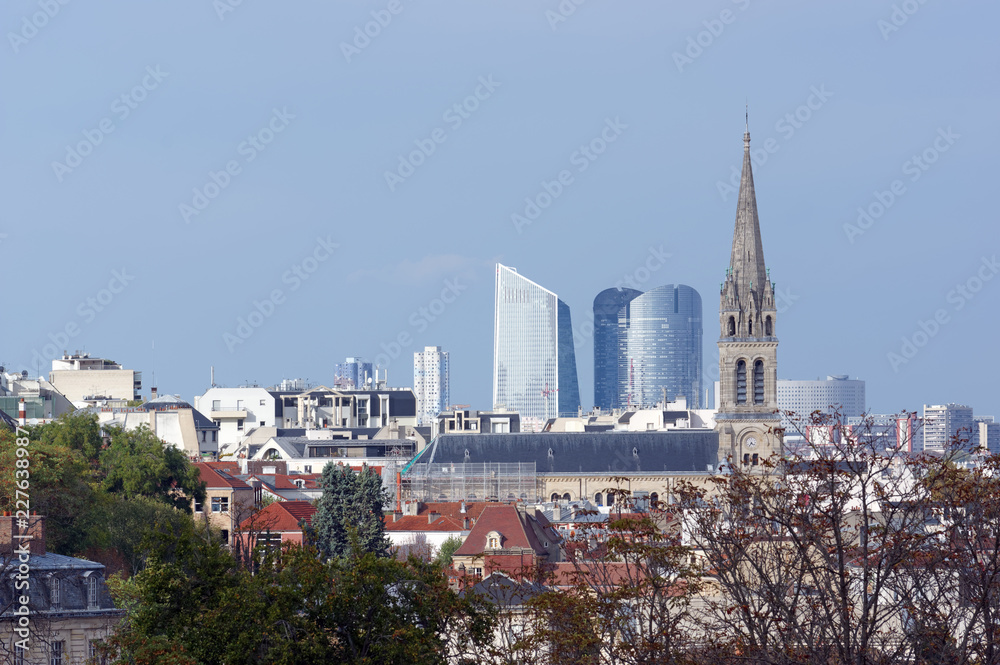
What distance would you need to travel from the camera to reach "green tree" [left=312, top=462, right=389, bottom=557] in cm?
8450

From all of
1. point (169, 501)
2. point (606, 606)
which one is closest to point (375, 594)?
point (606, 606)

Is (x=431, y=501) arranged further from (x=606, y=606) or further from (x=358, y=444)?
(x=606, y=606)

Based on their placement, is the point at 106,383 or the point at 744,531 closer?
the point at 744,531

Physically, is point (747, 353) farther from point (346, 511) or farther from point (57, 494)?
point (57, 494)

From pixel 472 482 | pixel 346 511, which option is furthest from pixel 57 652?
pixel 472 482

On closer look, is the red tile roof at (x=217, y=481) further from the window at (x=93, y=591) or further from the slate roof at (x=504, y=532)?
the window at (x=93, y=591)

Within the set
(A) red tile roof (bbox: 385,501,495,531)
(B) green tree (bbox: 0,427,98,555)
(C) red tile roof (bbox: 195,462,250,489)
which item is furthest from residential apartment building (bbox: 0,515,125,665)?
(A) red tile roof (bbox: 385,501,495,531)

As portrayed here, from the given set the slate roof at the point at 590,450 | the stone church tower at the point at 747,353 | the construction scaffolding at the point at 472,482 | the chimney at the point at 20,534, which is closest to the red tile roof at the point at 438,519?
the construction scaffolding at the point at 472,482

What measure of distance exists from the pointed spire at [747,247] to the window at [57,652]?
93711 mm

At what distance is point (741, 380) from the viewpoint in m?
132

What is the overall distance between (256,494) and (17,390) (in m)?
33.1

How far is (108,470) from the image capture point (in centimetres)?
8150

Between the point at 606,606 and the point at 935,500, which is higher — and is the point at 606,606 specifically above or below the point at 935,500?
below

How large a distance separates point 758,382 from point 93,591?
92.9 meters
